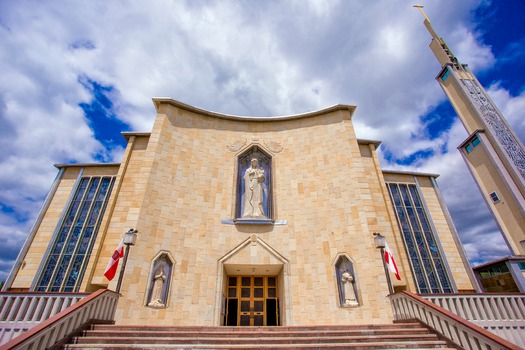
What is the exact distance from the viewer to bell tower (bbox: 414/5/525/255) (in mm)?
17125

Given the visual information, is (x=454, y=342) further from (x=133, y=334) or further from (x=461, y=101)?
(x=461, y=101)

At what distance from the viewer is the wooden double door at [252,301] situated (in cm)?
1197

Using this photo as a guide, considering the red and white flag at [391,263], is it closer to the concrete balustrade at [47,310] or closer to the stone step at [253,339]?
the stone step at [253,339]

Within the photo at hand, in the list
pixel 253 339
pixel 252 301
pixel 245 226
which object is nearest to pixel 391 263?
pixel 253 339

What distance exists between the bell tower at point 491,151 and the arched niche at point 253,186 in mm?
16970

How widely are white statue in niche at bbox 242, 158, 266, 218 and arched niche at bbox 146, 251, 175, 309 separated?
14.6 ft

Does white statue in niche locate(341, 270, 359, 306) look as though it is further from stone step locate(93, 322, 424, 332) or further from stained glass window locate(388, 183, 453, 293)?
A: stained glass window locate(388, 183, 453, 293)

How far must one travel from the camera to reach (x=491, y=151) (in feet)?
62.0

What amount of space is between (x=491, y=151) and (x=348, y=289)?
17.1 m

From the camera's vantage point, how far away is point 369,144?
16.3 meters

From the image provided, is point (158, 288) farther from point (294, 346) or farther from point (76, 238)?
point (294, 346)

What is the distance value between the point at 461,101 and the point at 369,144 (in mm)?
12880

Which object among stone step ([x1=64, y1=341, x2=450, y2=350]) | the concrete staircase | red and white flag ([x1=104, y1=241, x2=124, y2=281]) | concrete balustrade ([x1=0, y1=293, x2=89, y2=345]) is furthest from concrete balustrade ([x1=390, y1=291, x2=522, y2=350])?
concrete balustrade ([x1=0, y1=293, x2=89, y2=345])

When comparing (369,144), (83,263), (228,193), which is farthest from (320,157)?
(83,263)
